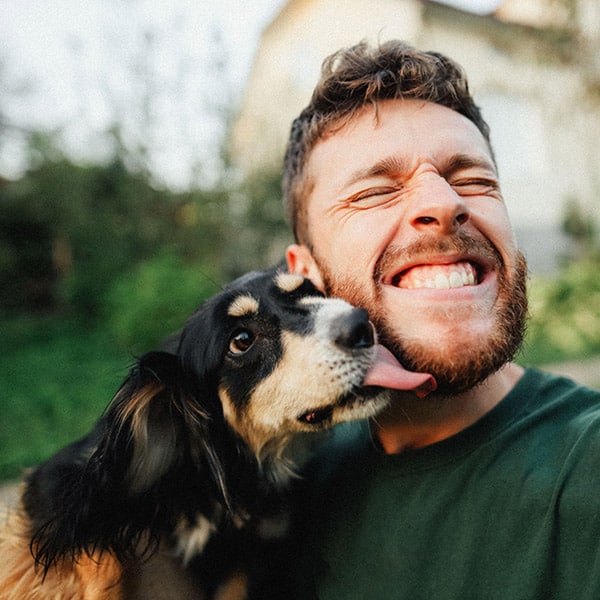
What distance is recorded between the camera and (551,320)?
29.3 feet

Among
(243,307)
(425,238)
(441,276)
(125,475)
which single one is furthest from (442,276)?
(125,475)

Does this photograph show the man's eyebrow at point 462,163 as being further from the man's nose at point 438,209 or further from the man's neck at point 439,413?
the man's neck at point 439,413

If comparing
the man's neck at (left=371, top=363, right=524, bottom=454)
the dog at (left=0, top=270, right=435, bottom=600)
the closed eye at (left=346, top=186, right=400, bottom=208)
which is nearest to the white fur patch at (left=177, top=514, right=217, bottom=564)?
the dog at (left=0, top=270, right=435, bottom=600)

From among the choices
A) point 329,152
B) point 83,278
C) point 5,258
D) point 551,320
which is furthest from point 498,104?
point 5,258

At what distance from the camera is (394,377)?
5.65 ft

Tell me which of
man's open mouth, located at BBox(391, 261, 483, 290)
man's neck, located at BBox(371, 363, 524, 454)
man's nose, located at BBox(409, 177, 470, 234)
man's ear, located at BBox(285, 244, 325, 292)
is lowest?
man's neck, located at BBox(371, 363, 524, 454)

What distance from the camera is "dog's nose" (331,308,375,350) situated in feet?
5.99

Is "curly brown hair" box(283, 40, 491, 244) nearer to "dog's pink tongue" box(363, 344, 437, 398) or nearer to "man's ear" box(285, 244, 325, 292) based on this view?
"man's ear" box(285, 244, 325, 292)

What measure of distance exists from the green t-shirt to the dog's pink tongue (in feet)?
0.68

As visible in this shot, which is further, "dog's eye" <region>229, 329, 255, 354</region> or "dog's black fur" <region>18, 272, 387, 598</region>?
"dog's eye" <region>229, 329, 255, 354</region>

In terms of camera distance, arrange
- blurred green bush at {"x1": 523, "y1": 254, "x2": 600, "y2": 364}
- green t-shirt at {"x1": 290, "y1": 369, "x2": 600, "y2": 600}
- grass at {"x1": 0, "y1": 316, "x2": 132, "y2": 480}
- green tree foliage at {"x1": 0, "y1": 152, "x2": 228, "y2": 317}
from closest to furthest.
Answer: green t-shirt at {"x1": 290, "y1": 369, "x2": 600, "y2": 600}
grass at {"x1": 0, "y1": 316, "x2": 132, "y2": 480}
blurred green bush at {"x1": 523, "y1": 254, "x2": 600, "y2": 364}
green tree foliage at {"x1": 0, "y1": 152, "x2": 228, "y2": 317}

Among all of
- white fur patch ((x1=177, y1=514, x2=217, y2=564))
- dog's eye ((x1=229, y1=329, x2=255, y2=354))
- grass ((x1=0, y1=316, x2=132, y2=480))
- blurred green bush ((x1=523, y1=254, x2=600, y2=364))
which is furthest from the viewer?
blurred green bush ((x1=523, y1=254, x2=600, y2=364))

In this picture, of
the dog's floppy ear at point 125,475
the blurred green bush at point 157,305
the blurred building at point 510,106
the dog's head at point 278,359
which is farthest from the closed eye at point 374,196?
the blurred building at point 510,106

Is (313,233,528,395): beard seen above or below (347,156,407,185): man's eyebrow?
below
